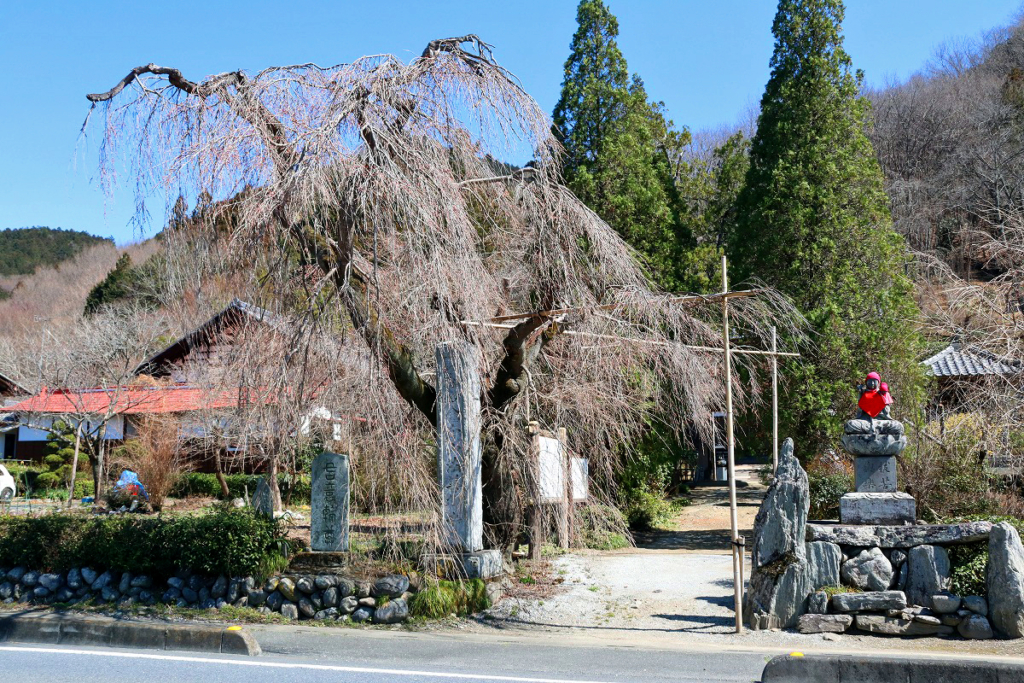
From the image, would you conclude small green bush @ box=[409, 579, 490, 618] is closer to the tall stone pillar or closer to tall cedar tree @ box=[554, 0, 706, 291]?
the tall stone pillar

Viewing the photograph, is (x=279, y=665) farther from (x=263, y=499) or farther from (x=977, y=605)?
(x=977, y=605)

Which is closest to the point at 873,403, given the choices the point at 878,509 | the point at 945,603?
the point at 878,509

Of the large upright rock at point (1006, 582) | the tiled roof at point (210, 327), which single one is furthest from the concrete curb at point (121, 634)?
the large upright rock at point (1006, 582)

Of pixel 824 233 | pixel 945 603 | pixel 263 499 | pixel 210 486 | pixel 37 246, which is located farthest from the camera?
pixel 37 246

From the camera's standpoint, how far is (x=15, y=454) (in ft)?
105

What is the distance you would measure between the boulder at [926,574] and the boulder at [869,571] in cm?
21

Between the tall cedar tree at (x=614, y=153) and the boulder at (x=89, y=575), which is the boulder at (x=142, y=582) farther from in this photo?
the tall cedar tree at (x=614, y=153)

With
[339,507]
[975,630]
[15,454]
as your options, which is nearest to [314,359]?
[339,507]

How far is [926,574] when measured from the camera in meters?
8.79

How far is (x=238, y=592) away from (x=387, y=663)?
302 centimetres

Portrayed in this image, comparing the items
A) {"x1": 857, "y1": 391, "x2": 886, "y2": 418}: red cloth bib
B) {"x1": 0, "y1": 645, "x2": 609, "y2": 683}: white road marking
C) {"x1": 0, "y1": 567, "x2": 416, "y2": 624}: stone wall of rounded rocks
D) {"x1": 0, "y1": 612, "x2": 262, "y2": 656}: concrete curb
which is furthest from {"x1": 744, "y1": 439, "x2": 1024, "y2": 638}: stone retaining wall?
{"x1": 0, "y1": 612, "x2": 262, "y2": 656}: concrete curb

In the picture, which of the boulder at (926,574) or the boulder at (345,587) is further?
the boulder at (345,587)

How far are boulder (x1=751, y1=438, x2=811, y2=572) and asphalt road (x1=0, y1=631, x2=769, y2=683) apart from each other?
4.13 feet

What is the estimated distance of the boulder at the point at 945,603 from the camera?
337 inches
